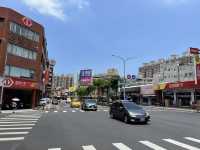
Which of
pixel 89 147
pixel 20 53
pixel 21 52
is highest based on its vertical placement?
pixel 21 52

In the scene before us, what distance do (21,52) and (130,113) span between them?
27.9 m

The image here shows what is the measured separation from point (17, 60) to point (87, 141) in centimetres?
3340

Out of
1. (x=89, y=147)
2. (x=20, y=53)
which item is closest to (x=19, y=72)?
(x=20, y=53)

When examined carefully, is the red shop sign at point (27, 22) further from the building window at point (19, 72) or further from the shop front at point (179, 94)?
the shop front at point (179, 94)

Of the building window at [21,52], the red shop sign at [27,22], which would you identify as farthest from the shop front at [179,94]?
the red shop sign at [27,22]

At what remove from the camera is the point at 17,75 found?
43500mm

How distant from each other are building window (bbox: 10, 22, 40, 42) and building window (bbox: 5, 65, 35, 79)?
5.20 metres

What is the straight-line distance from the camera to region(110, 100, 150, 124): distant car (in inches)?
819

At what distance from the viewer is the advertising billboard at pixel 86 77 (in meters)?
78.4

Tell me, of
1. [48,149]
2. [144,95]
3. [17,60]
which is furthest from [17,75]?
[144,95]

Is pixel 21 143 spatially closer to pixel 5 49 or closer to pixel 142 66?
pixel 5 49

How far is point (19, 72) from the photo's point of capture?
43.8m

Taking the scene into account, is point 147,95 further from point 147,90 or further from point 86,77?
point 86,77

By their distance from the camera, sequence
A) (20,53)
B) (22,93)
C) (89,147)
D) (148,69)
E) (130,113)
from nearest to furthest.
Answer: (89,147)
(130,113)
(20,53)
(22,93)
(148,69)
